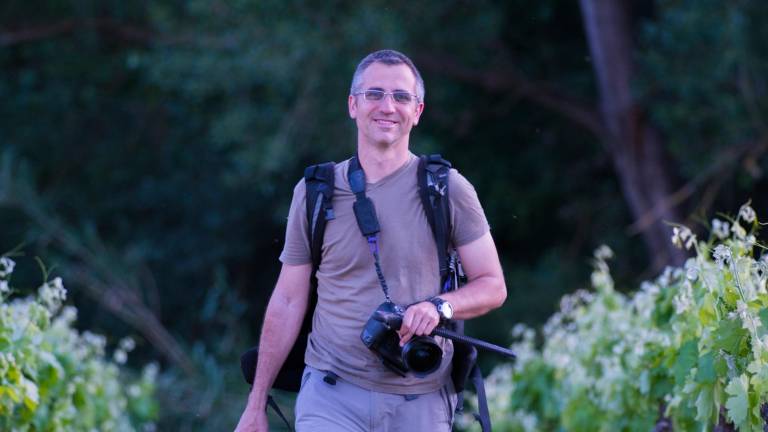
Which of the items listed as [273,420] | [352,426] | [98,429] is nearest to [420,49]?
[273,420]

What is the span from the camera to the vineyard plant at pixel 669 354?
4.16 metres

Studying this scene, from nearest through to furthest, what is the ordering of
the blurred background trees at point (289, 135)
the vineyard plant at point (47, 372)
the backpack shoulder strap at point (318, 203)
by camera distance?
the backpack shoulder strap at point (318, 203) → the vineyard plant at point (47, 372) → the blurred background trees at point (289, 135)

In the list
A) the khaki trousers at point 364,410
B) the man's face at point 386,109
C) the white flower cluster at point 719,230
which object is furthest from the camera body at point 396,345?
the white flower cluster at point 719,230

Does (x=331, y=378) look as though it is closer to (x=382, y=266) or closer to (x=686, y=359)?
(x=382, y=266)

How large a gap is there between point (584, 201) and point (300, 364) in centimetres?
1447

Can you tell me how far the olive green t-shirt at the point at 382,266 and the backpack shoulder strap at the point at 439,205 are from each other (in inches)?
0.7

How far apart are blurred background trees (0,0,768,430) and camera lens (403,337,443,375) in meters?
10.2

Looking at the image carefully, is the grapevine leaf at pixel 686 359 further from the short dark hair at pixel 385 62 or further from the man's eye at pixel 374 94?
the man's eye at pixel 374 94

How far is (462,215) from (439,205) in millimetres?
82

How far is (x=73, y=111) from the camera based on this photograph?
20.5m

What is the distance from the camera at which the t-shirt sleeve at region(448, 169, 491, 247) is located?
4.32m

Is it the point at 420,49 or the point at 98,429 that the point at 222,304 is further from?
the point at 98,429

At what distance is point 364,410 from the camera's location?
4.24 m

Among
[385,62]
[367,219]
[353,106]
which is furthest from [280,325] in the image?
[385,62]
